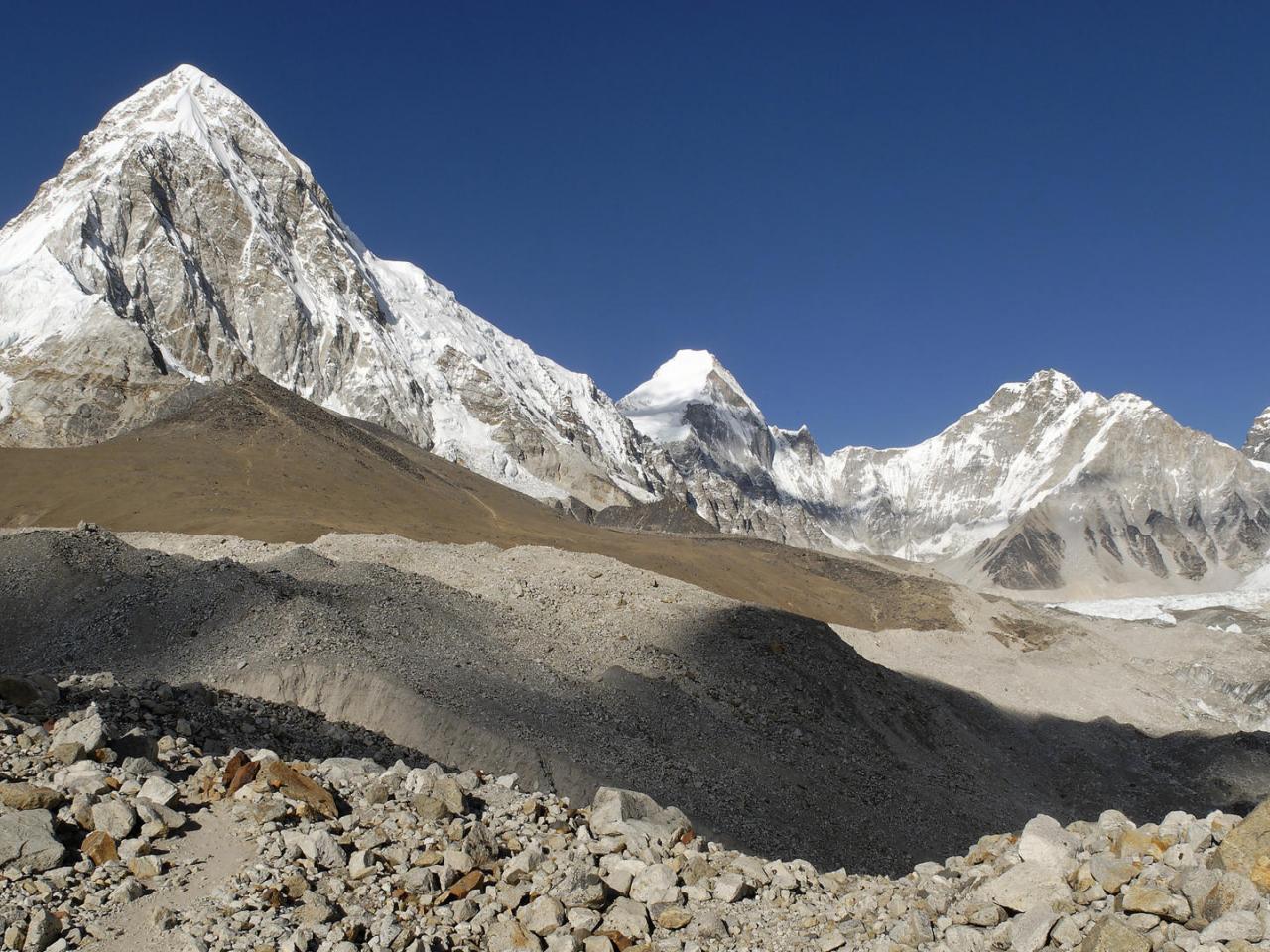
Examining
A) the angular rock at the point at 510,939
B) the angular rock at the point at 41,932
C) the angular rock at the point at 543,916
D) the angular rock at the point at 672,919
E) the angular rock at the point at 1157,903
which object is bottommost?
the angular rock at the point at 41,932

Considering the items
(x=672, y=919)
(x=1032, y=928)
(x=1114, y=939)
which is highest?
(x=1114, y=939)

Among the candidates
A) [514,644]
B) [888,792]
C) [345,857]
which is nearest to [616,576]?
[514,644]

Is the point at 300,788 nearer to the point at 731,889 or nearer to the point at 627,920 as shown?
the point at 627,920

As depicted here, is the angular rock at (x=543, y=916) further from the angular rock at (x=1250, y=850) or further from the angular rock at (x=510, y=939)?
the angular rock at (x=1250, y=850)

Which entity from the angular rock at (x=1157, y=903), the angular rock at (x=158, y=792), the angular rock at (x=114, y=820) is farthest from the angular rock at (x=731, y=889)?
the angular rock at (x=114, y=820)

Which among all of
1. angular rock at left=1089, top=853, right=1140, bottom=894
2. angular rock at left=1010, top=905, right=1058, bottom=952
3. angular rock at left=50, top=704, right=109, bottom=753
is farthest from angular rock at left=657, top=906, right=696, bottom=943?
angular rock at left=50, top=704, right=109, bottom=753

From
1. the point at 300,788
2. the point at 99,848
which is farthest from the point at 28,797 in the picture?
the point at 300,788

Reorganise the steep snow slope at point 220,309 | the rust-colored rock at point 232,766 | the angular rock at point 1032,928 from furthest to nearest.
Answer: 1. the steep snow slope at point 220,309
2. the rust-colored rock at point 232,766
3. the angular rock at point 1032,928

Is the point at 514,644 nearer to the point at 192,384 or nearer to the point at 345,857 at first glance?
the point at 345,857
